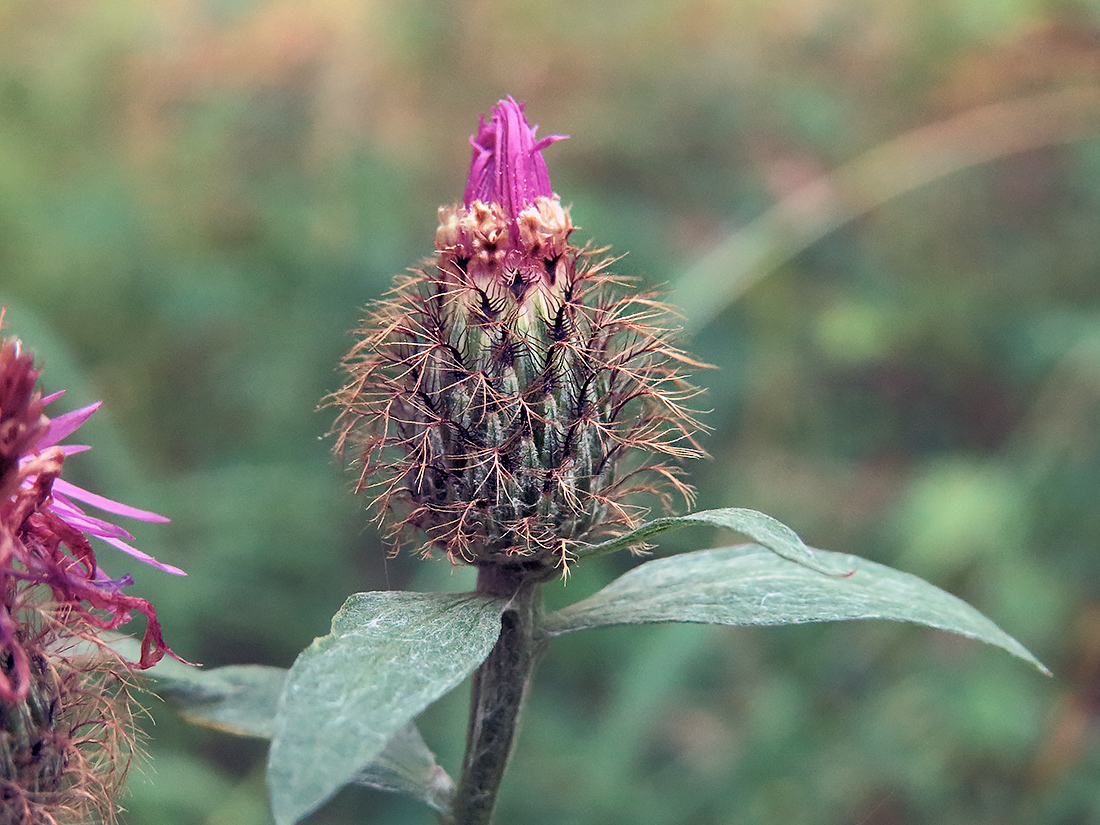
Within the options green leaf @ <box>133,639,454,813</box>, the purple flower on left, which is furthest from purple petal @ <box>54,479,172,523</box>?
green leaf @ <box>133,639,454,813</box>

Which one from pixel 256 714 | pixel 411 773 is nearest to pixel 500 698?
pixel 411 773

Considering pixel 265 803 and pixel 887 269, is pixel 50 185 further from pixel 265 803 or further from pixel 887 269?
pixel 887 269

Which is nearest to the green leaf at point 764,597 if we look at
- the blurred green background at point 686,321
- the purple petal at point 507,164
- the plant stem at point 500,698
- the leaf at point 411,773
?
the plant stem at point 500,698

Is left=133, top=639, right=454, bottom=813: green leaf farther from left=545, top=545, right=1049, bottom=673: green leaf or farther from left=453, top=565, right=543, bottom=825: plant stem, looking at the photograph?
left=545, top=545, right=1049, bottom=673: green leaf

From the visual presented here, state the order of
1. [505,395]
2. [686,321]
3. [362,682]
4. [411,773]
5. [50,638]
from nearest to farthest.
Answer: [362,682]
[50,638]
[505,395]
[411,773]
[686,321]

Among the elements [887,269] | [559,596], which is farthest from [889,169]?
[559,596]

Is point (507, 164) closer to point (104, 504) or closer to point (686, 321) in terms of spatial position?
point (104, 504)
